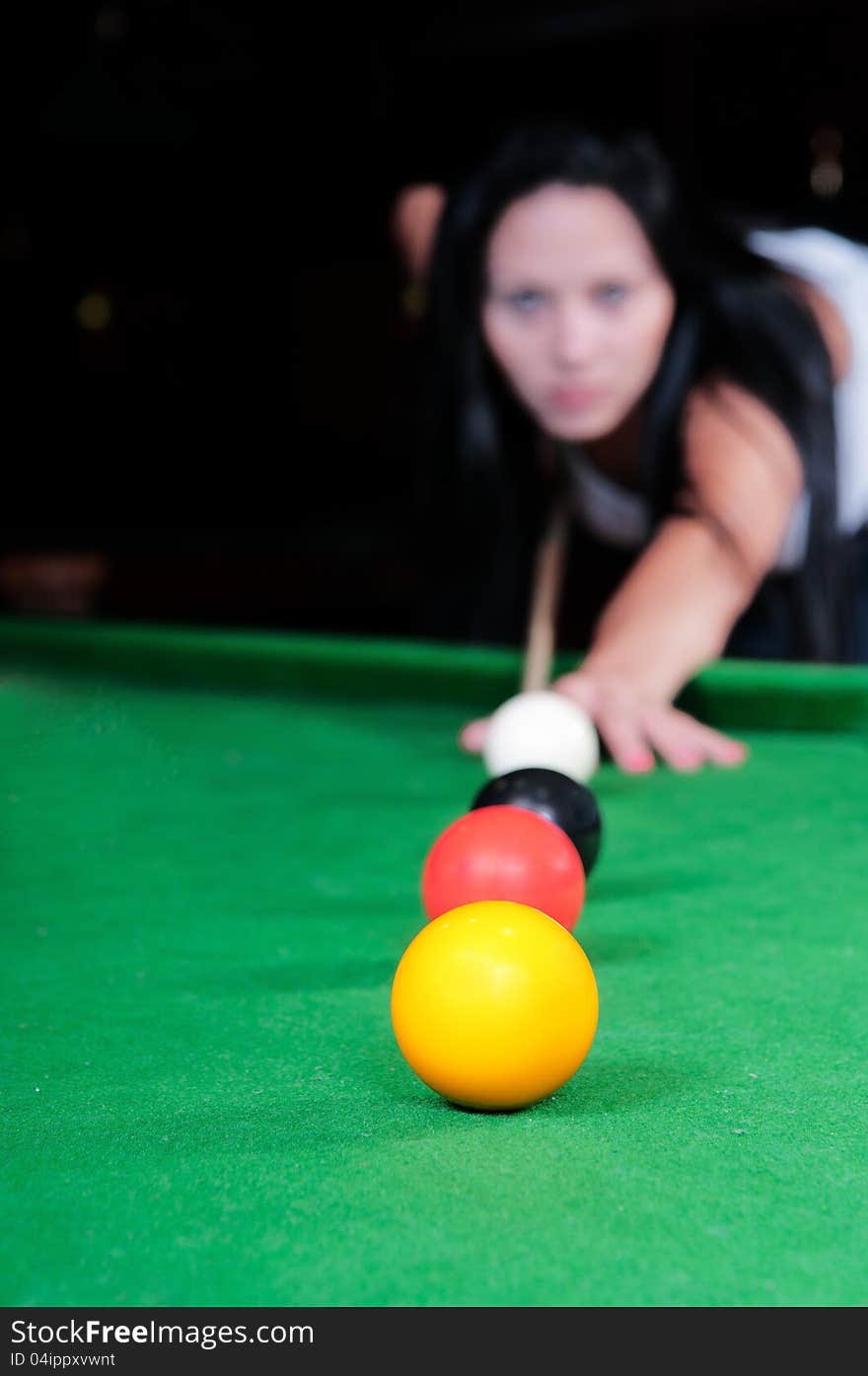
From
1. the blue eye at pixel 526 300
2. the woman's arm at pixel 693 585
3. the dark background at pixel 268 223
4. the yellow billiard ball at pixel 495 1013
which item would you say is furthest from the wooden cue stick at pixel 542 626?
the dark background at pixel 268 223

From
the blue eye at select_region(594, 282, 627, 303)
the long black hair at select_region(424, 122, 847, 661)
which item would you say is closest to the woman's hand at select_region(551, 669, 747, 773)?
the long black hair at select_region(424, 122, 847, 661)

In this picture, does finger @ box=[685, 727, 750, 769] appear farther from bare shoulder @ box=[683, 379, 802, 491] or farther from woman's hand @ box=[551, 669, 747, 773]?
bare shoulder @ box=[683, 379, 802, 491]

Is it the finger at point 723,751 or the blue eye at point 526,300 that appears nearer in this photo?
the finger at point 723,751

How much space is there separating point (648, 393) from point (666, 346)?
11cm

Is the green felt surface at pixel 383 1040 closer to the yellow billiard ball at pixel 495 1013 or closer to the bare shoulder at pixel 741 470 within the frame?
the yellow billiard ball at pixel 495 1013

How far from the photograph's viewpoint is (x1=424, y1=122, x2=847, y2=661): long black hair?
294 centimetres

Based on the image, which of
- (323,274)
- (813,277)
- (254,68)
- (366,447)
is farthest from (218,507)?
(813,277)

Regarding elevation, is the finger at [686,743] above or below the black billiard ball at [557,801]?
below

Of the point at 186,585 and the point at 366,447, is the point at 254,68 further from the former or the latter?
the point at 366,447

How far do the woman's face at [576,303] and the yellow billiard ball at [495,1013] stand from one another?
92.8 inches

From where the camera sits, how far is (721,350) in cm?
300

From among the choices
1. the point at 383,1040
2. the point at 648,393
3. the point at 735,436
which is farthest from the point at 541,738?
the point at 648,393

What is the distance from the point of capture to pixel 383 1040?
110 centimetres

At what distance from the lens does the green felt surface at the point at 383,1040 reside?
2.47ft
